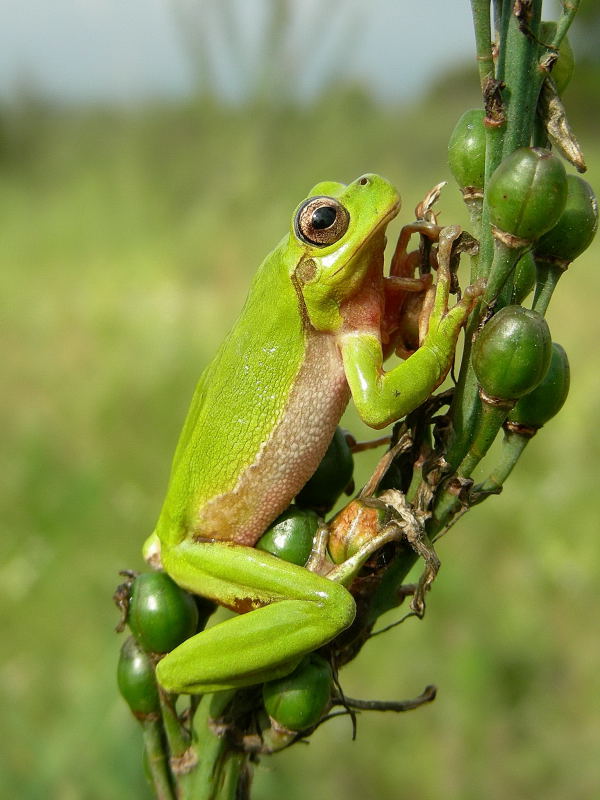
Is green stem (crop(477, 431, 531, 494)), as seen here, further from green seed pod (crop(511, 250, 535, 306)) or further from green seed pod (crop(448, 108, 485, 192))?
green seed pod (crop(448, 108, 485, 192))

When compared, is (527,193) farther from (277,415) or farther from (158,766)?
(158,766)

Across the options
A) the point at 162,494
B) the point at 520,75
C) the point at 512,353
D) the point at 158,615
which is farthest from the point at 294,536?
the point at 162,494

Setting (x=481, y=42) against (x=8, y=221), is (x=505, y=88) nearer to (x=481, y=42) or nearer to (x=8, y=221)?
(x=481, y=42)

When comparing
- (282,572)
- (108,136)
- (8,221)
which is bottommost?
(8,221)

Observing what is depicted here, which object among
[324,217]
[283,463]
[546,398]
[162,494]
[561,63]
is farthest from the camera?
[162,494]

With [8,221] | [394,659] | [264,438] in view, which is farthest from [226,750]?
[8,221]

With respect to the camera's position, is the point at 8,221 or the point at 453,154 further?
the point at 8,221
